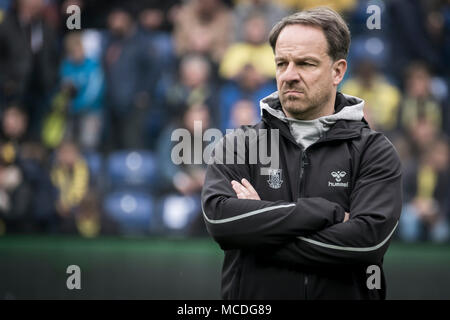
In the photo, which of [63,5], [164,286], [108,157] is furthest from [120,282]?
[63,5]

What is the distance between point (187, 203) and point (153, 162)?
703 mm

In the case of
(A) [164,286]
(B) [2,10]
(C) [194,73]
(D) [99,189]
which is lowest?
(A) [164,286]

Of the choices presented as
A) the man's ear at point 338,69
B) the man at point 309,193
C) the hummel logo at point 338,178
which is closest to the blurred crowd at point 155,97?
the man's ear at point 338,69

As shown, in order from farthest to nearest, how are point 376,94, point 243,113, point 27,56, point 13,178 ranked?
point 27,56
point 13,178
point 376,94
point 243,113

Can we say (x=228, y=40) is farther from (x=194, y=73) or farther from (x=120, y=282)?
(x=120, y=282)

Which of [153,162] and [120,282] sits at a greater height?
[153,162]

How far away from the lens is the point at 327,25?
10.1ft

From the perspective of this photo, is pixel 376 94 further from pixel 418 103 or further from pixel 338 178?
pixel 338 178

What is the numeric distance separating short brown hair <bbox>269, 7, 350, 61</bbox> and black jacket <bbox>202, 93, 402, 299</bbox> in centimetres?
31

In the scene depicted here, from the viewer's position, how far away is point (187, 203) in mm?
8867

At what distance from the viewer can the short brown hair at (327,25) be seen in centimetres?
305

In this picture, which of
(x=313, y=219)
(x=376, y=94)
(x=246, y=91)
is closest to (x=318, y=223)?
(x=313, y=219)

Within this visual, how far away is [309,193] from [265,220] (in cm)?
22

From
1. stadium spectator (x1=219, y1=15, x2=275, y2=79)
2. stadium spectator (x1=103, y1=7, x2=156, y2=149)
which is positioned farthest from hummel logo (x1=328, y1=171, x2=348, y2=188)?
stadium spectator (x1=103, y1=7, x2=156, y2=149)
